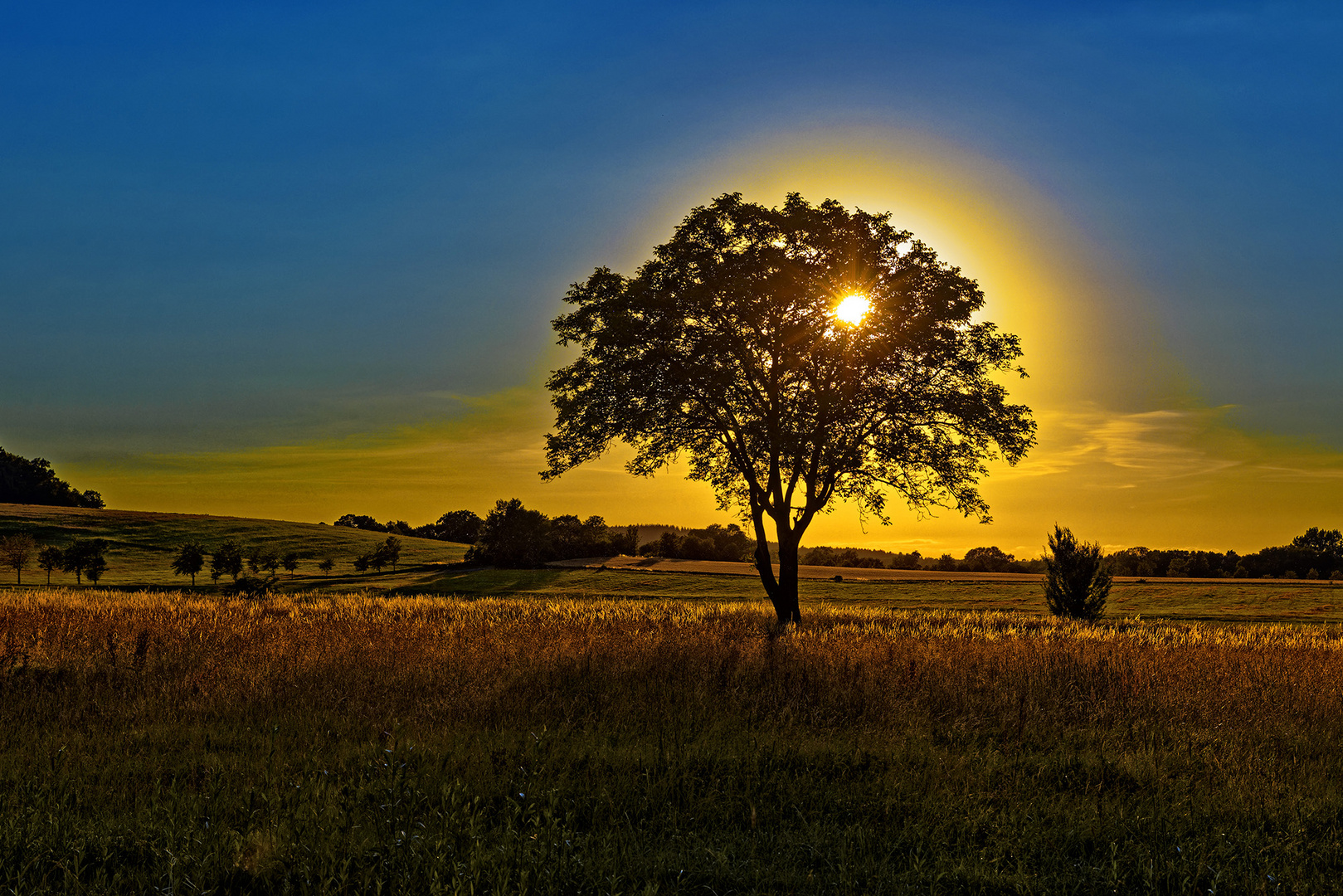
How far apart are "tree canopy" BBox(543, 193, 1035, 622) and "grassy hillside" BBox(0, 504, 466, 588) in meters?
41.6

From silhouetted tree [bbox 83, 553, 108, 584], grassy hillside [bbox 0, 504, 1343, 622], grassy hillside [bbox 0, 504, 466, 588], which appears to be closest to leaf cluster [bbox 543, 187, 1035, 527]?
grassy hillside [bbox 0, 504, 1343, 622]

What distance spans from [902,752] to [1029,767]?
1.18 meters

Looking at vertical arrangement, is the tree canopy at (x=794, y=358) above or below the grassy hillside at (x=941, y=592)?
above

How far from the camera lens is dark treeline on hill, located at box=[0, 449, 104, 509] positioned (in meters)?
141

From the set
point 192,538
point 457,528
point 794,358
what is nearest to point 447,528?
point 457,528

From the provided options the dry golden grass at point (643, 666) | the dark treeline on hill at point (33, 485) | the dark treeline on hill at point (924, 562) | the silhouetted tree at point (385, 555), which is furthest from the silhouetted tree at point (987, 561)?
the dark treeline on hill at point (33, 485)

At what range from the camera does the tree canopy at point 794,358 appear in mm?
24891

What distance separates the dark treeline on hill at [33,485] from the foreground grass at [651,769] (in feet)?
543

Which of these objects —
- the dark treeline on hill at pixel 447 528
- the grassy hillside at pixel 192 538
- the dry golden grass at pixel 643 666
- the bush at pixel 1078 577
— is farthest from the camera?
the dark treeline on hill at pixel 447 528

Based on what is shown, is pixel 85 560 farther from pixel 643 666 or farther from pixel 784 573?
pixel 643 666

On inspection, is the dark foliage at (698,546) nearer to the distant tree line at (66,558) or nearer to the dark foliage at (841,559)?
the dark foliage at (841,559)

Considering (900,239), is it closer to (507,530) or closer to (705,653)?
(705,653)

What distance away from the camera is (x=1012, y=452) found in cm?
2611

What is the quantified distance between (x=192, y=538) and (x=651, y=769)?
10072 cm
